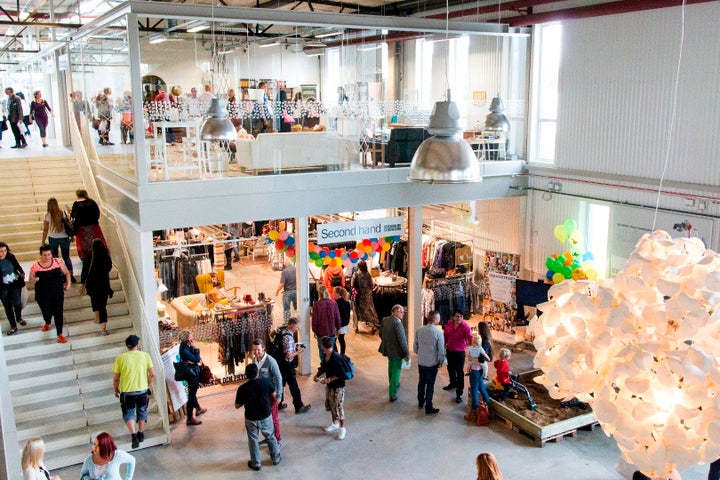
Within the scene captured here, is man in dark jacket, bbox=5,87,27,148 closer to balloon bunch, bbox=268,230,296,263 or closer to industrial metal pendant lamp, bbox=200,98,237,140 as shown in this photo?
balloon bunch, bbox=268,230,296,263

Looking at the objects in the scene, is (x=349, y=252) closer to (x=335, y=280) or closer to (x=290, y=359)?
(x=335, y=280)

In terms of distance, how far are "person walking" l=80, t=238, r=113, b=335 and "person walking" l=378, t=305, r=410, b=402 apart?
3.91 m

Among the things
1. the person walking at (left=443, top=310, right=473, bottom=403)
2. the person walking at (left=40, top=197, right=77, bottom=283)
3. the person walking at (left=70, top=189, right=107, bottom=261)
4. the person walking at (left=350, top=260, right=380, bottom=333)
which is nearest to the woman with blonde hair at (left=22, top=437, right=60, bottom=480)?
the person walking at (left=70, top=189, right=107, bottom=261)

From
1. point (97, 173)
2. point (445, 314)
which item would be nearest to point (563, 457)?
point (445, 314)

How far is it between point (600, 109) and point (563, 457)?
18.8 feet

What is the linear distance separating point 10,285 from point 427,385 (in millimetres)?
5709

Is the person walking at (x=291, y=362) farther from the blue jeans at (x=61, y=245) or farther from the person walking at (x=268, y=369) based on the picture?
the blue jeans at (x=61, y=245)

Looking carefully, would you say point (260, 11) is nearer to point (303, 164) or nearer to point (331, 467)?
point (303, 164)

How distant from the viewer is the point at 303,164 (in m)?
10.4

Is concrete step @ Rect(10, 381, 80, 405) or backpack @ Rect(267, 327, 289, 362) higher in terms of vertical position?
backpack @ Rect(267, 327, 289, 362)

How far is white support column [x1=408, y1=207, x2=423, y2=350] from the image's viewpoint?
11750 mm

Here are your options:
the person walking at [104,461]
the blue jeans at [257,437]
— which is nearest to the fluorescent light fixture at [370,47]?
the blue jeans at [257,437]

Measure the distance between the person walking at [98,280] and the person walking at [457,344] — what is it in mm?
4796

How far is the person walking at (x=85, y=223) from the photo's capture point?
1026cm
